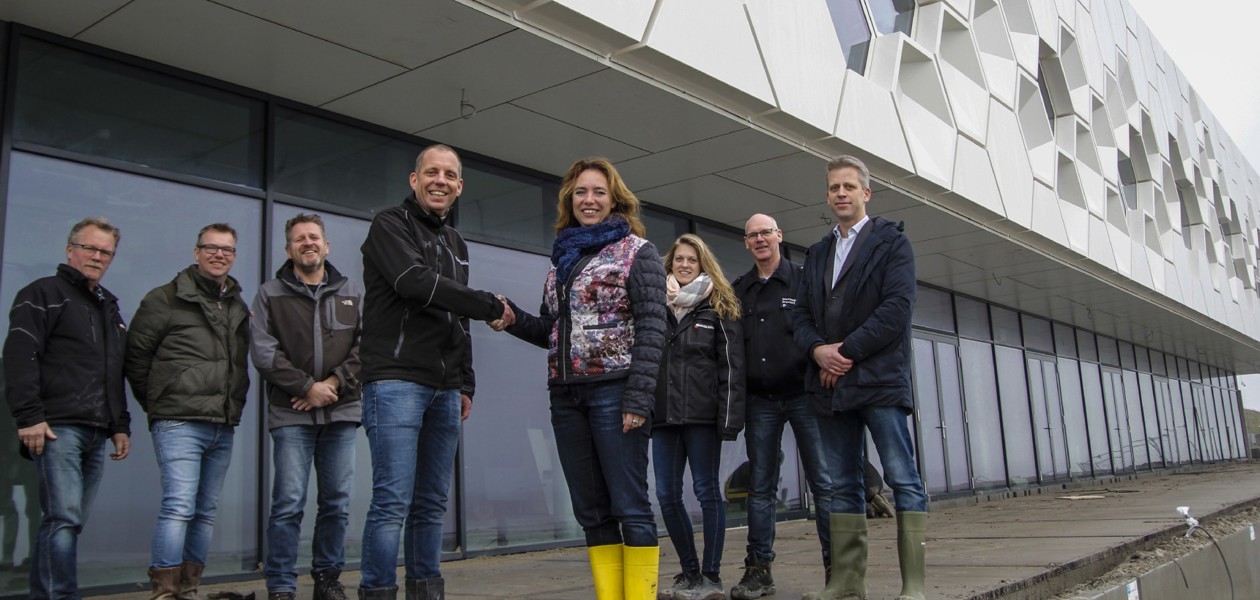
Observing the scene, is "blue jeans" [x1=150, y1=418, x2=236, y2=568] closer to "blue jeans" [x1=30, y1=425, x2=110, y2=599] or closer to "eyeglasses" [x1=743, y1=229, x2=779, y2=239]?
"blue jeans" [x1=30, y1=425, x2=110, y2=599]

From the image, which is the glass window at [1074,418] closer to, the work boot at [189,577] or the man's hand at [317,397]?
the man's hand at [317,397]

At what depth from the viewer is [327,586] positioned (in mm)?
4262

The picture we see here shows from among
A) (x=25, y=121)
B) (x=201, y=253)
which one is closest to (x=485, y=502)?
(x=201, y=253)

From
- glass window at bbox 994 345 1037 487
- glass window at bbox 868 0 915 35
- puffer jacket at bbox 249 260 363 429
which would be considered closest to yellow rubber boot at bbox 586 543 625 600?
puffer jacket at bbox 249 260 363 429

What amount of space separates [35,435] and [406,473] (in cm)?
161

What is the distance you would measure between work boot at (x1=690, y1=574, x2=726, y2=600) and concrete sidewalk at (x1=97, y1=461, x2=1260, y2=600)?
26 centimetres

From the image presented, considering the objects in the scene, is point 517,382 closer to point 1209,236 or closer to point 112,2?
point 112,2

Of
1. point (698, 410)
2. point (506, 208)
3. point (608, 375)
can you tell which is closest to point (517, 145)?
point (506, 208)

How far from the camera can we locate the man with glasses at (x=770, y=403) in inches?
164

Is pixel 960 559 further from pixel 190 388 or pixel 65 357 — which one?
pixel 65 357

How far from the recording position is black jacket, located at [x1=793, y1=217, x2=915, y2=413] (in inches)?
→ 141

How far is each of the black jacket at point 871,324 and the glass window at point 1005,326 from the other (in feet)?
40.2

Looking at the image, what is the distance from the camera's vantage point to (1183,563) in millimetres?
5367

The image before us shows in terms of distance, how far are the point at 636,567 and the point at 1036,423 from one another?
1441cm
